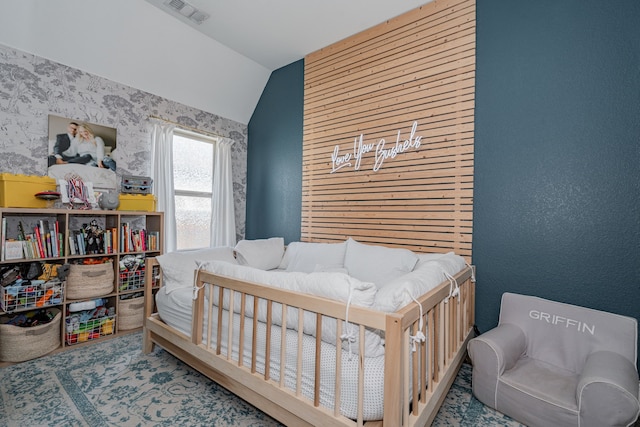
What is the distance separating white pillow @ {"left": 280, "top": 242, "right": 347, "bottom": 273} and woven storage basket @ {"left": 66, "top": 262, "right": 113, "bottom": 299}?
5.36 feet

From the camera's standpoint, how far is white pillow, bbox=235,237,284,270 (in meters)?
3.03

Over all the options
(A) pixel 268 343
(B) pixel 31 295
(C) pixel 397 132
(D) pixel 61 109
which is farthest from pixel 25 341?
(C) pixel 397 132

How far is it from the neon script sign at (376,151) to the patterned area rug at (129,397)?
1924 mm

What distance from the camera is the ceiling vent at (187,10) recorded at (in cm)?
279

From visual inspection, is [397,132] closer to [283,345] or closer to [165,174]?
[283,345]

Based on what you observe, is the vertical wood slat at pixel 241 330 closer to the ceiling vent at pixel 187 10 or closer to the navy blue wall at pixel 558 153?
the navy blue wall at pixel 558 153

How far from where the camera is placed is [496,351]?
1.74m

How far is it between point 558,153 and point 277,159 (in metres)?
2.98

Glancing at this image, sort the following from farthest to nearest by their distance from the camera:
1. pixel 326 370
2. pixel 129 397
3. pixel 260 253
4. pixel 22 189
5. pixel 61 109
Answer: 1. pixel 260 253
2. pixel 61 109
3. pixel 22 189
4. pixel 129 397
5. pixel 326 370

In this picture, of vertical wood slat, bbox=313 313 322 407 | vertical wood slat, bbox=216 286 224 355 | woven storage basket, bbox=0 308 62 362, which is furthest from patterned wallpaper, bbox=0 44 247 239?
vertical wood slat, bbox=313 313 322 407

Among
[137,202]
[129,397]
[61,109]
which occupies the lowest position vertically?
[129,397]

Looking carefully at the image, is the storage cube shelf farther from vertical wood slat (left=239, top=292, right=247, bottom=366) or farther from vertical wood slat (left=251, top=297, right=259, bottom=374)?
vertical wood slat (left=251, top=297, right=259, bottom=374)

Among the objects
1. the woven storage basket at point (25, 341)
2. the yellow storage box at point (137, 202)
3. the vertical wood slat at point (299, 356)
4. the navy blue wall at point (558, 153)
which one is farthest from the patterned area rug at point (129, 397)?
the yellow storage box at point (137, 202)

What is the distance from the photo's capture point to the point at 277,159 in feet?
13.4
